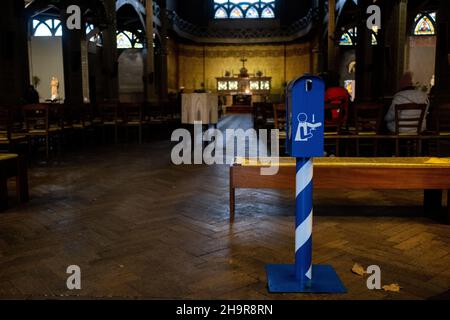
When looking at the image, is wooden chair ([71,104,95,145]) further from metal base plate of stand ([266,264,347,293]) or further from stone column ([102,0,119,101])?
metal base plate of stand ([266,264,347,293])

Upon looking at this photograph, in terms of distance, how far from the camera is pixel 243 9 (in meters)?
29.1

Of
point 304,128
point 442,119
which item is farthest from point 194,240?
point 442,119

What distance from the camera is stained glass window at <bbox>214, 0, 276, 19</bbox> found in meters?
29.1

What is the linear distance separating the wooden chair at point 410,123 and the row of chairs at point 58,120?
5464 millimetres

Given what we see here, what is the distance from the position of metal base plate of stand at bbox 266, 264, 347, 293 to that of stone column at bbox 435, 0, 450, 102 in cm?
551

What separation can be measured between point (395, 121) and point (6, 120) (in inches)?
217

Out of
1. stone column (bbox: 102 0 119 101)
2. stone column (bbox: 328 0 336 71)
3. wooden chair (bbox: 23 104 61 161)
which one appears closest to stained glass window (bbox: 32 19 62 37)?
stone column (bbox: 102 0 119 101)

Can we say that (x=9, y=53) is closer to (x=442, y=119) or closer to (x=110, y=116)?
(x=110, y=116)

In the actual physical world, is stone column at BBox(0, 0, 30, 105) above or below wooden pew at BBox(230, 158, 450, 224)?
above

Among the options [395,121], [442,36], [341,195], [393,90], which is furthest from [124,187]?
[393,90]

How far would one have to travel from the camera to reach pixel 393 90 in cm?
983

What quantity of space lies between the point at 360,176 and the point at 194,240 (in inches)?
55.7

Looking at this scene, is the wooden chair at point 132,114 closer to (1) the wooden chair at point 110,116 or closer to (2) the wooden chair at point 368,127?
(1) the wooden chair at point 110,116
